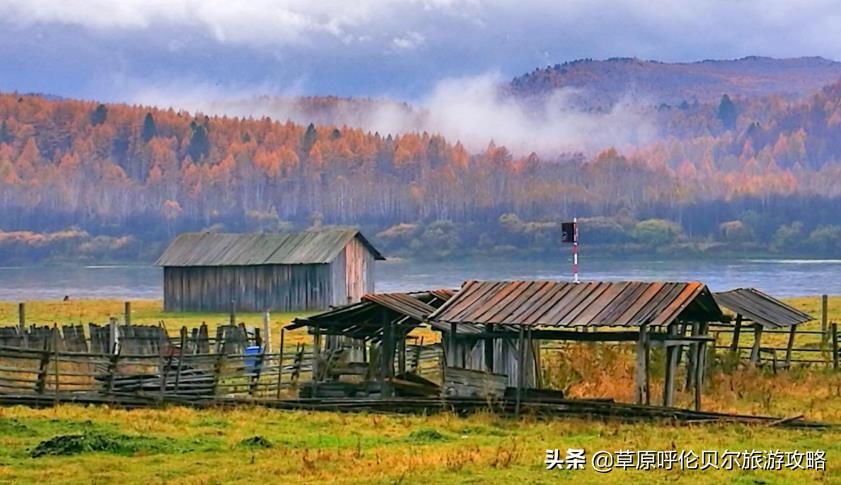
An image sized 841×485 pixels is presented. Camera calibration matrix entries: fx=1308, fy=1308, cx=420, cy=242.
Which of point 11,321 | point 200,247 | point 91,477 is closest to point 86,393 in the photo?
point 91,477

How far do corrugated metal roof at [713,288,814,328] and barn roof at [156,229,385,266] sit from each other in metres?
34.4

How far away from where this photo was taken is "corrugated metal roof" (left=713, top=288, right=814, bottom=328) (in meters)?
31.9

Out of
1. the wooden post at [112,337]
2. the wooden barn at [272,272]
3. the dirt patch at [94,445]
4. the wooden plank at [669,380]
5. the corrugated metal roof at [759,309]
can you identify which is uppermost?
the wooden barn at [272,272]

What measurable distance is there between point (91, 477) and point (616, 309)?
10818 millimetres

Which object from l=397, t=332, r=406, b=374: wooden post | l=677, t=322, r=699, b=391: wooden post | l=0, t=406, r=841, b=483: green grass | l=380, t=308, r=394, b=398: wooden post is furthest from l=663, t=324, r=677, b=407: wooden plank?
l=397, t=332, r=406, b=374: wooden post

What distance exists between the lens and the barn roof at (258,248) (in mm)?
67812

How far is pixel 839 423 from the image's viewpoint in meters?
23.2

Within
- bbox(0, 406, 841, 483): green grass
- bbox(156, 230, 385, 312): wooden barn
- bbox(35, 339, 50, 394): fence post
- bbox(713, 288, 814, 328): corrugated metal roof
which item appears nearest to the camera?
bbox(0, 406, 841, 483): green grass

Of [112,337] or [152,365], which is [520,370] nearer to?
[152,365]

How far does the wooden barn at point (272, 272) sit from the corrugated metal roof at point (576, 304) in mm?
39675

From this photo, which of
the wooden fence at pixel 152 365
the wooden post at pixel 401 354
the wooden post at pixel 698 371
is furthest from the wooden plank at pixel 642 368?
the wooden fence at pixel 152 365

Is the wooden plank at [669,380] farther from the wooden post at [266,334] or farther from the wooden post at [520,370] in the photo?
the wooden post at [266,334]

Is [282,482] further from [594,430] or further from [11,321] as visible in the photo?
[11,321]

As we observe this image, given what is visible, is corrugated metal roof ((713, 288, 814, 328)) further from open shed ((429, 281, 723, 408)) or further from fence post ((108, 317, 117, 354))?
fence post ((108, 317, 117, 354))
